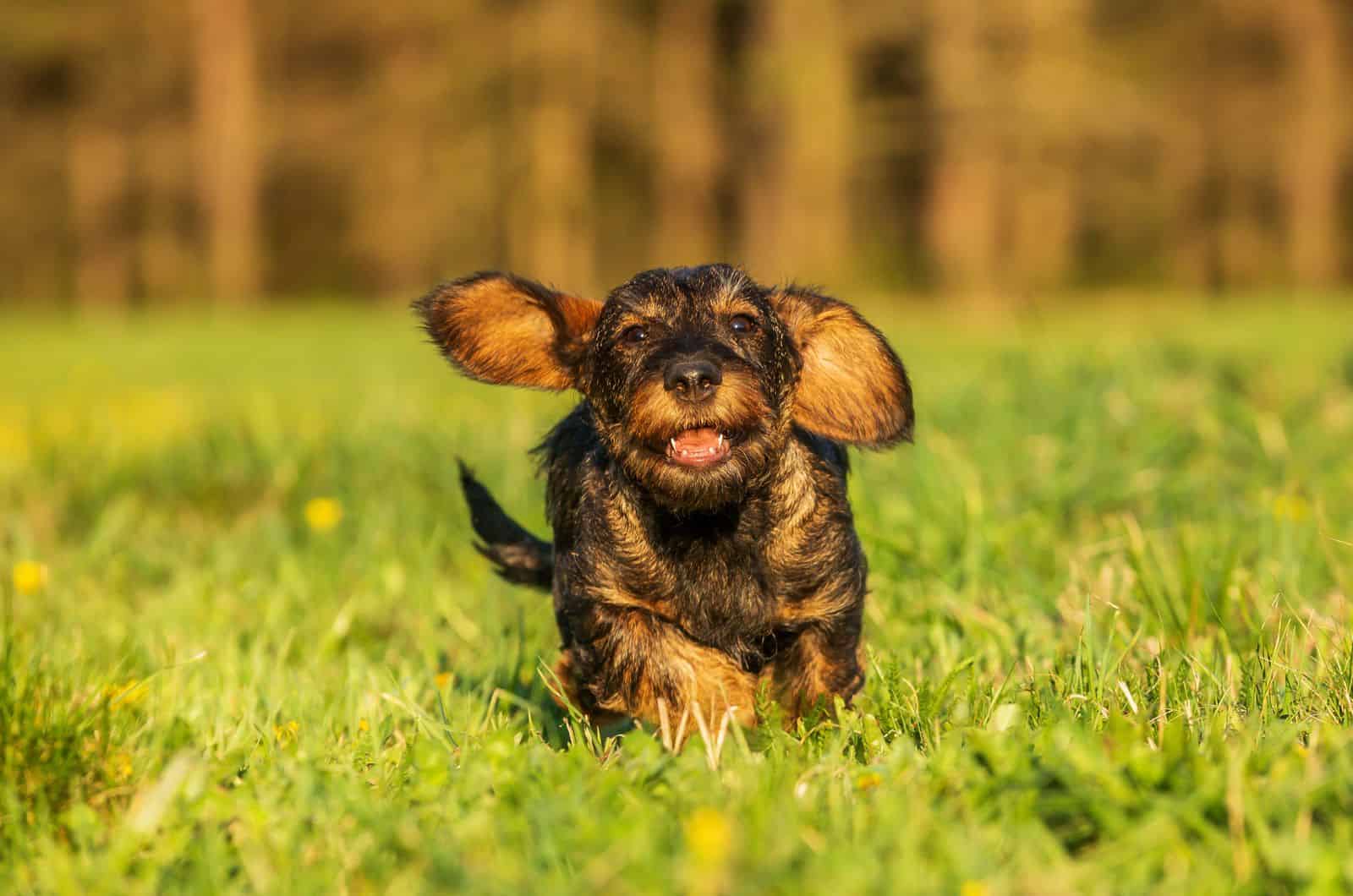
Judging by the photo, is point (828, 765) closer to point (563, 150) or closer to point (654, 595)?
point (654, 595)

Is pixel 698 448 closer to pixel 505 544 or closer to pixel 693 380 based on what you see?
pixel 693 380

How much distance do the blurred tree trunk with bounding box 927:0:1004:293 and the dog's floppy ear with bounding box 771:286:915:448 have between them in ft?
74.7

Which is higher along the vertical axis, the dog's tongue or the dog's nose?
the dog's nose

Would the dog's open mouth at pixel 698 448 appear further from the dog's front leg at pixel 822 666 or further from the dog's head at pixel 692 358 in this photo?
the dog's front leg at pixel 822 666

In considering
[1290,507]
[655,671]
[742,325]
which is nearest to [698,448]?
[742,325]

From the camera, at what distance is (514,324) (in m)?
3.53

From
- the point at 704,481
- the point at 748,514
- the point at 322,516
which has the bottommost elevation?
the point at 322,516

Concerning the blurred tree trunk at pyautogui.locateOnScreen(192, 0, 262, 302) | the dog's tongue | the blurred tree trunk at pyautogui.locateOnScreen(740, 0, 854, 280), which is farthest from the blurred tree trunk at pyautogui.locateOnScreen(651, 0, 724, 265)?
the dog's tongue

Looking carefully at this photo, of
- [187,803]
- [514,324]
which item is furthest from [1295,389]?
[187,803]

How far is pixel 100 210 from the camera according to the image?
148ft

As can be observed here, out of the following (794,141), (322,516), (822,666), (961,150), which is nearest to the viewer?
(822,666)

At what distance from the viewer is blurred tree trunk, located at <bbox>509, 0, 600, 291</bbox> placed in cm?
3083

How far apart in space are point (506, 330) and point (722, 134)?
31413 mm

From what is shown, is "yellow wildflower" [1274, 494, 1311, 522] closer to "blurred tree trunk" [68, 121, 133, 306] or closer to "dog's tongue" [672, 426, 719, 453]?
"dog's tongue" [672, 426, 719, 453]
